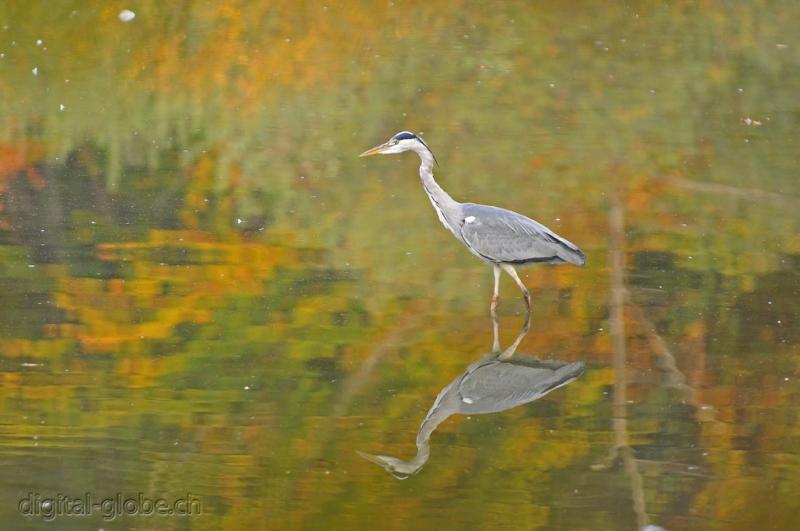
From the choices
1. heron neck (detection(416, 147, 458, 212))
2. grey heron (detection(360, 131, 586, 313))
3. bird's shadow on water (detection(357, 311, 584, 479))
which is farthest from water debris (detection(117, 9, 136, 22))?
bird's shadow on water (detection(357, 311, 584, 479))

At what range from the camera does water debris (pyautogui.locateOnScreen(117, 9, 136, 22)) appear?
16.7m

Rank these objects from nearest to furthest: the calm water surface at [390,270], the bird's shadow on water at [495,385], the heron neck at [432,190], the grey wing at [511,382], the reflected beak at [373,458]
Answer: the calm water surface at [390,270] < the reflected beak at [373,458] < the bird's shadow on water at [495,385] < the grey wing at [511,382] < the heron neck at [432,190]

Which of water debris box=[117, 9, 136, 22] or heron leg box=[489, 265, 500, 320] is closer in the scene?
heron leg box=[489, 265, 500, 320]

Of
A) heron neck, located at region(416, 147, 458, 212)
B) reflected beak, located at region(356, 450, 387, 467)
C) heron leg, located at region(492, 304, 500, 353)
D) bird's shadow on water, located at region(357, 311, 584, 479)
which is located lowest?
reflected beak, located at region(356, 450, 387, 467)

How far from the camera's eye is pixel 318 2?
17641 millimetres

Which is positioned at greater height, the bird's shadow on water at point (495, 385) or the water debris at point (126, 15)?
the water debris at point (126, 15)

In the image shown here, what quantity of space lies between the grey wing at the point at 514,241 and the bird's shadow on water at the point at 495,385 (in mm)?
631

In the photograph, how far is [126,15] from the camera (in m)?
16.8

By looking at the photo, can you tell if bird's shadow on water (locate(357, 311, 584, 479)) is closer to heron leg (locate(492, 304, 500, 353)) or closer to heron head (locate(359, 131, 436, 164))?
heron leg (locate(492, 304, 500, 353))

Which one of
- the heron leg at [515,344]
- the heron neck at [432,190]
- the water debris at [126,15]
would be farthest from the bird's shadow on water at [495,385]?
the water debris at [126,15]

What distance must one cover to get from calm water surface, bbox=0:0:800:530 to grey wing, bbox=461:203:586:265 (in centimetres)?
41

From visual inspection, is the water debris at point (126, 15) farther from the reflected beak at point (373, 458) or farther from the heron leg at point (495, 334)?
the reflected beak at point (373, 458)

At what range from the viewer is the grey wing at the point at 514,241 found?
8820 mm

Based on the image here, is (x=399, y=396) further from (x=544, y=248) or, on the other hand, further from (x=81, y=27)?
(x=81, y=27)
